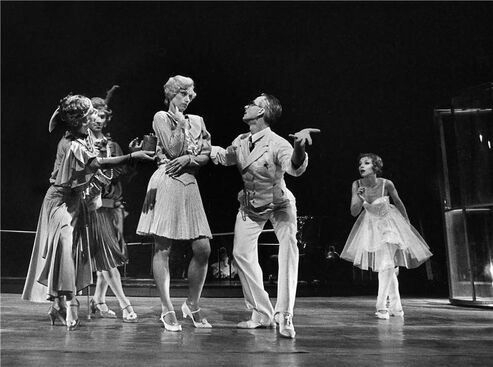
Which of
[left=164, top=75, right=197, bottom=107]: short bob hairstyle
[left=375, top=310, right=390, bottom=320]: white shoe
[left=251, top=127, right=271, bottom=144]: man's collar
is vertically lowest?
[left=375, top=310, right=390, bottom=320]: white shoe

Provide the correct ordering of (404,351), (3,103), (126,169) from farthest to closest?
(3,103)
(126,169)
(404,351)

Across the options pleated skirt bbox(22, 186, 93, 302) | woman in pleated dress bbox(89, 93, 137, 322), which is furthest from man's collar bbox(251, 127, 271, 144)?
pleated skirt bbox(22, 186, 93, 302)

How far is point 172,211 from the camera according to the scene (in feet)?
12.3

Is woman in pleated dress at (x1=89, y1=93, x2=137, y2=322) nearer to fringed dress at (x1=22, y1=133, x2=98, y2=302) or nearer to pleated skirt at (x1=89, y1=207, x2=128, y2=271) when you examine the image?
pleated skirt at (x1=89, y1=207, x2=128, y2=271)

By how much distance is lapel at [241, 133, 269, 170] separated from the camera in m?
3.91

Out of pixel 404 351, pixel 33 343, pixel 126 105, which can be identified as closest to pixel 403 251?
pixel 404 351

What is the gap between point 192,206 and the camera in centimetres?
383

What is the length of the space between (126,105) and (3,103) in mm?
2016

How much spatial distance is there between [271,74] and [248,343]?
693 centimetres

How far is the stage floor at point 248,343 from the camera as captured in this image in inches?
98.7

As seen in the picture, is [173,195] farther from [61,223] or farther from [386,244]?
[386,244]

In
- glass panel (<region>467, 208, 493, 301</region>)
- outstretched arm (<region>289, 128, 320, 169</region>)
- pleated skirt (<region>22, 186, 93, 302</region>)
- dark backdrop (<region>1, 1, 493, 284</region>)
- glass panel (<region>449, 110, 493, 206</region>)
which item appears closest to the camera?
outstretched arm (<region>289, 128, 320, 169</region>)

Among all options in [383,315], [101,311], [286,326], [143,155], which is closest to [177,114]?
[143,155]

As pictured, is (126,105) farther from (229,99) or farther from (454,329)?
(454,329)
